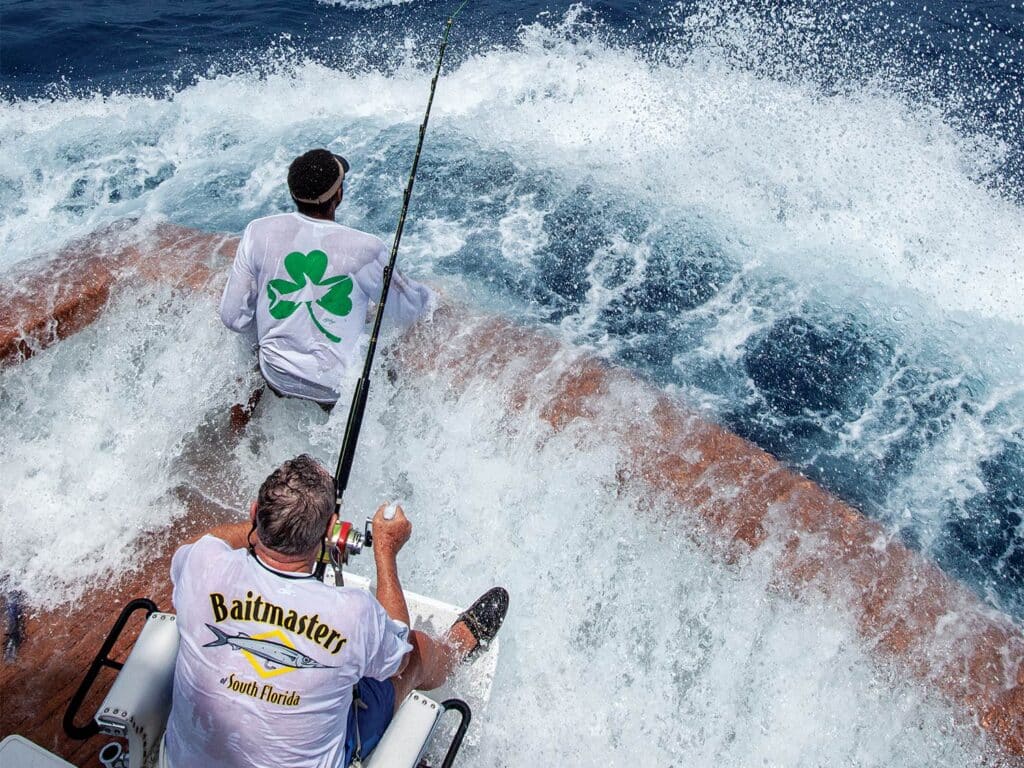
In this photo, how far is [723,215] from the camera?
688cm

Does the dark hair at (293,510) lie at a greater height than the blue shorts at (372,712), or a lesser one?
greater

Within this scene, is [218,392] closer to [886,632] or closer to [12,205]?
[886,632]

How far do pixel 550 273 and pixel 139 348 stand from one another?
128 inches

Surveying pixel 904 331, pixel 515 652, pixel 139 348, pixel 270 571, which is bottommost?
pixel 515 652

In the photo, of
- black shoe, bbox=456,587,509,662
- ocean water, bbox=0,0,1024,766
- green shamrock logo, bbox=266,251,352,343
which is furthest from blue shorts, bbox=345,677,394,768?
green shamrock logo, bbox=266,251,352,343

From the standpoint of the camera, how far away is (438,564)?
12.6ft

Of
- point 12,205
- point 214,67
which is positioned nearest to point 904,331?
point 12,205

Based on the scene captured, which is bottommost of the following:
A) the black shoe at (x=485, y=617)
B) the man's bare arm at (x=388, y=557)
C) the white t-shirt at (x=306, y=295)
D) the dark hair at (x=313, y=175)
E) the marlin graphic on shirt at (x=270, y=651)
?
the black shoe at (x=485, y=617)

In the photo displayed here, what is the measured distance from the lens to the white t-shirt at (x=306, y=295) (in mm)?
3160

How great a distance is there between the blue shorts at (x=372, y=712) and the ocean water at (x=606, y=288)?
0.88 metres

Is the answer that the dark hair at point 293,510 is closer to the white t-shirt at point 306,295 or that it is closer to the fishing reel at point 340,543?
the fishing reel at point 340,543

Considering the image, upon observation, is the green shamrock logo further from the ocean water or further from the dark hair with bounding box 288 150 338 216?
the ocean water

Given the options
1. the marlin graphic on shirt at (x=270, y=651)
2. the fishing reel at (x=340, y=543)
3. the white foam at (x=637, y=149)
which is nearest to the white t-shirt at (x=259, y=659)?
the marlin graphic on shirt at (x=270, y=651)

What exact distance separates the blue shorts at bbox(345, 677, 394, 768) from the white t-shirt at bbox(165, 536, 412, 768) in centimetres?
34
